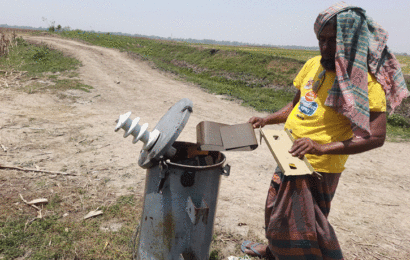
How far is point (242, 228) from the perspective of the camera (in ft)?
10.1

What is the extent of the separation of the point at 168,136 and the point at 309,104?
0.98 metres

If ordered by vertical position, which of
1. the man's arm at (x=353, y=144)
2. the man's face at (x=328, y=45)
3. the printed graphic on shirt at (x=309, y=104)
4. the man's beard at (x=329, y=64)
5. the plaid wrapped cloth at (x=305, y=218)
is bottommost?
the plaid wrapped cloth at (x=305, y=218)

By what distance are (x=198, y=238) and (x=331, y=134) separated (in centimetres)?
112

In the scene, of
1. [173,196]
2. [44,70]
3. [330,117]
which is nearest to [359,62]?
[330,117]

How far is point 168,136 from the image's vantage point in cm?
169

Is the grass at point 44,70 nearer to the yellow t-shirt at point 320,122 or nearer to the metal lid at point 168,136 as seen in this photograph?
the metal lid at point 168,136

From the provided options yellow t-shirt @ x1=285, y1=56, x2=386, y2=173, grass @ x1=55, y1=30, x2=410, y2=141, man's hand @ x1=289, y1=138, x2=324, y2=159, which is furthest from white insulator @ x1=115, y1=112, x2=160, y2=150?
grass @ x1=55, y1=30, x2=410, y2=141

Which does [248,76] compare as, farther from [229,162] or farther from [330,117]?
[330,117]

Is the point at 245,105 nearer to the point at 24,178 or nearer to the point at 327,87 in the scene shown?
the point at 24,178

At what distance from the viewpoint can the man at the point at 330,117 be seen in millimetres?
1584

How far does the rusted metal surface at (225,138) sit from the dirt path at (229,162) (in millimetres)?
1395

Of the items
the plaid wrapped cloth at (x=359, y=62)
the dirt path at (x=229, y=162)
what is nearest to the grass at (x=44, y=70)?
the dirt path at (x=229, y=162)

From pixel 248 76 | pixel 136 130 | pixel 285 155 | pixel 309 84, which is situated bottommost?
pixel 248 76

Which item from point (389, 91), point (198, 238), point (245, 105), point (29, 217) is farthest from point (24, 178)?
point (245, 105)
